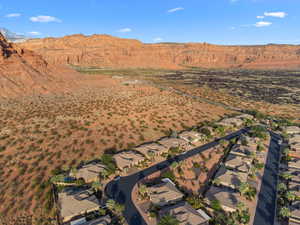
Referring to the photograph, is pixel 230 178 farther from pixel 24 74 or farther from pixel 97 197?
pixel 24 74

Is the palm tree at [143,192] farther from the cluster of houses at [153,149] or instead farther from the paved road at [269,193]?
the paved road at [269,193]

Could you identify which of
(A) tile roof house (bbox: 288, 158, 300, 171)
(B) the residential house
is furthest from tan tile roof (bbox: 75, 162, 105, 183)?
(A) tile roof house (bbox: 288, 158, 300, 171)

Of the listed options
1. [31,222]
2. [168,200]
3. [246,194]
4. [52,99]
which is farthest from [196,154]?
[52,99]

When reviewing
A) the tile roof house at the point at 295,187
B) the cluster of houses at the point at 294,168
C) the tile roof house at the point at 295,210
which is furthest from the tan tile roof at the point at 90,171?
the tile roof house at the point at 295,187

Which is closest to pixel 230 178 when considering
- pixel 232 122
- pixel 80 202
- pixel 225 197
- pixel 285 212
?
pixel 225 197

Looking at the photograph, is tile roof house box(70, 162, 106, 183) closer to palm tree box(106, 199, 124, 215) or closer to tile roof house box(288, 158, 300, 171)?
palm tree box(106, 199, 124, 215)

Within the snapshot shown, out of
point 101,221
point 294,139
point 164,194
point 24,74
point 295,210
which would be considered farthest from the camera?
point 24,74
